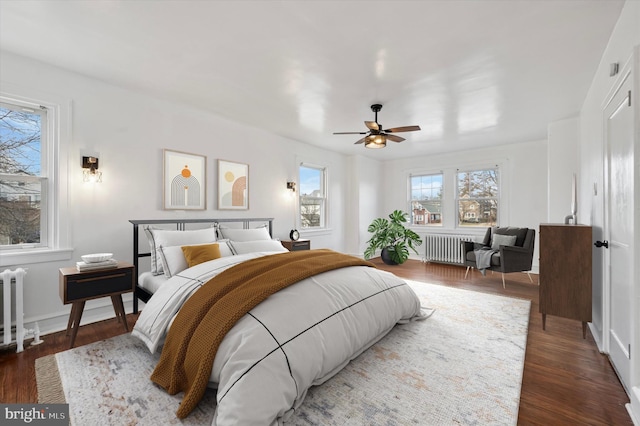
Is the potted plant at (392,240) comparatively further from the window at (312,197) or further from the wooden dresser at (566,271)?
the wooden dresser at (566,271)

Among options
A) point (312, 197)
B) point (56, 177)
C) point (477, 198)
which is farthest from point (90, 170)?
point (477, 198)

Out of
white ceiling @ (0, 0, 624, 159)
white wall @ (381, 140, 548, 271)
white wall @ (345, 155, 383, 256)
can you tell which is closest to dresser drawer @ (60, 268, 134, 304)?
white ceiling @ (0, 0, 624, 159)

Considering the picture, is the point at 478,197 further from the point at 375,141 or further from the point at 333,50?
the point at 333,50

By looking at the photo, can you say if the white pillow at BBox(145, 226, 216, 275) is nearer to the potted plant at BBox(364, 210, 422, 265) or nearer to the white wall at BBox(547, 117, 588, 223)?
the potted plant at BBox(364, 210, 422, 265)

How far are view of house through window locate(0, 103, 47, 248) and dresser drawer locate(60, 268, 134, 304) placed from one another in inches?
32.5

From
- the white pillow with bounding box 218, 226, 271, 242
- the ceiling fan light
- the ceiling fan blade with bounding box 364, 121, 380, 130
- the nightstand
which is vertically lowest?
the nightstand

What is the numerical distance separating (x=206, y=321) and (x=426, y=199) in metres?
6.36

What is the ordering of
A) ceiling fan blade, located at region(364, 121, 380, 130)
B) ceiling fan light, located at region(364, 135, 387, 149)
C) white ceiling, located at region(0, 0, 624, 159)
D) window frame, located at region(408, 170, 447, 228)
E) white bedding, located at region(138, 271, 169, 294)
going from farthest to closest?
window frame, located at region(408, 170, 447, 228), ceiling fan light, located at region(364, 135, 387, 149), ceiling fan blade, located at region(364, 121, 380, 130), white bedding, located at region(138, 271, 169, 294), white ceiling, located at region(0, 0, 624, 159)

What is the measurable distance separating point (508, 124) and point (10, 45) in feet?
19.9

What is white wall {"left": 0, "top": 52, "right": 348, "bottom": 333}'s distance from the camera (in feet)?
9.33

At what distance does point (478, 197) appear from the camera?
636 cm

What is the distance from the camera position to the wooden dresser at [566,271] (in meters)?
2.68

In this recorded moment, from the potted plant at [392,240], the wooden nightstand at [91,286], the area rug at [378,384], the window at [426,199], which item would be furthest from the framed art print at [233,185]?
the window at [426,199]

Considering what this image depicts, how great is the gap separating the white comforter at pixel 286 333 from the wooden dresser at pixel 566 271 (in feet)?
4.69
